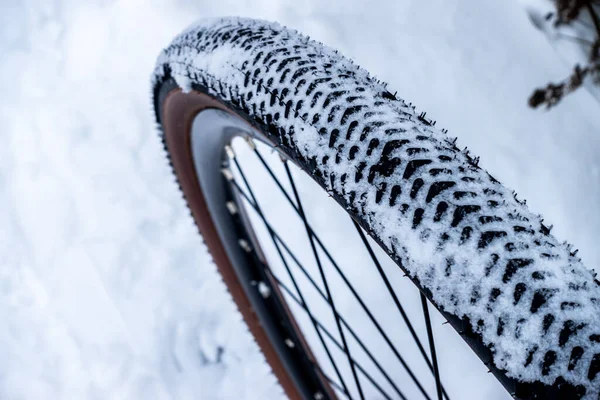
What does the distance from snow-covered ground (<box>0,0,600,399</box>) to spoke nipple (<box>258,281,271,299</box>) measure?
0.46 m

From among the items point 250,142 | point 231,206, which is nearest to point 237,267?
point 231,206

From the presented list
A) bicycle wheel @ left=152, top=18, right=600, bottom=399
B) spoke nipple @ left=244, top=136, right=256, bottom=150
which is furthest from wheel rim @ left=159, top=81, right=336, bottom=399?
bicycle wheel @ left=152, top=18, right=600, bottom=399

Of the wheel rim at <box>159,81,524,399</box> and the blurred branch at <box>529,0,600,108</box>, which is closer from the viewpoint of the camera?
the wheel rim at <box>159,81,524,399</box>

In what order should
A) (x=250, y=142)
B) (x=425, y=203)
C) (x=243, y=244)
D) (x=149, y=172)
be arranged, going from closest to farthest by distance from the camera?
(x=425, y=203) → (x=250, y=142) → (x=243, y=244) → (x=149, y=172)

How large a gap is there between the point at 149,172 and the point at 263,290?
2.59 ft

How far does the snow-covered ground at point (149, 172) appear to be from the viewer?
1657 mm

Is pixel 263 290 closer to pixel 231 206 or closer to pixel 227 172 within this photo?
pixel 231 206

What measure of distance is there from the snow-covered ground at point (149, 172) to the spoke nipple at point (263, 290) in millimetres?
460

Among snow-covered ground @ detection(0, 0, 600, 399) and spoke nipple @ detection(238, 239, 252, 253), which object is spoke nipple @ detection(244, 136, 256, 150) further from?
snow-covered ground @ detection(0, 0, 600, 399)

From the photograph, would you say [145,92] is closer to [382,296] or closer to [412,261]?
[382,296]

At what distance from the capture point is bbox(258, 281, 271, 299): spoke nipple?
4.26 feet

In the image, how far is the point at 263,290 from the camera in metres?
1.30

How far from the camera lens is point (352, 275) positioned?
1557 mm

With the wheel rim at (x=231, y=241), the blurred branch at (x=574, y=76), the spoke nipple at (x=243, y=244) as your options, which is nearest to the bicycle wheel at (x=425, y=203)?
the wheel rim at (x=231, y=241)
